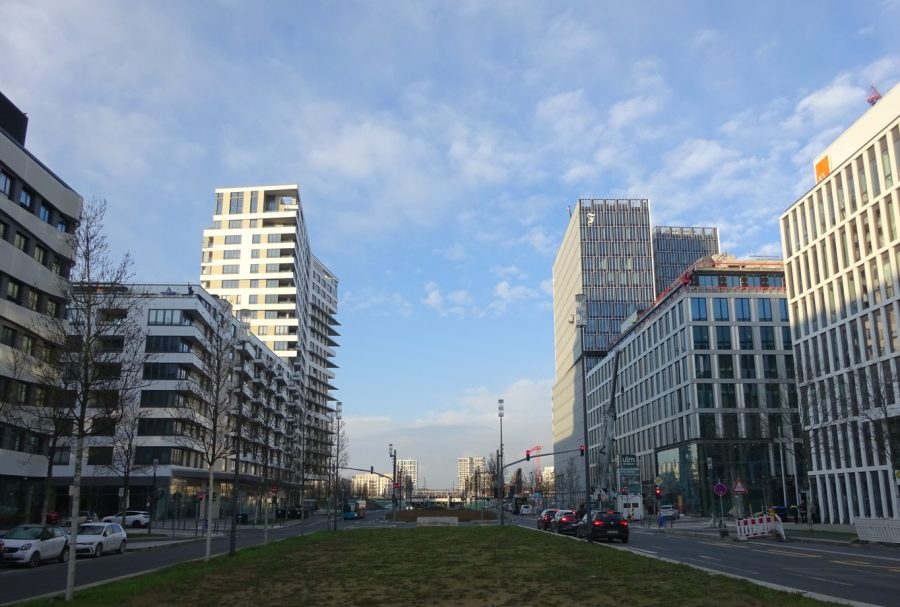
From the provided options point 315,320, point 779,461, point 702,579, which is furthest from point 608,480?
point 315,320

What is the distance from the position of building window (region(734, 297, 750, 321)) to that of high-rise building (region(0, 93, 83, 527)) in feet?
229

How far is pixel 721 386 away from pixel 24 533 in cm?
7315

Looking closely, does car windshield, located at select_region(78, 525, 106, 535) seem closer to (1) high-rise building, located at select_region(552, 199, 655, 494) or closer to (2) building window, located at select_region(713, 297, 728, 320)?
(2) building window, located at select_region(713, 297, 728, 320)

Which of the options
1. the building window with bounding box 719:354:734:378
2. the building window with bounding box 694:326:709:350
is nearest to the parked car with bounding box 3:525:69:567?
the building window with bounding box 694:326:709:350

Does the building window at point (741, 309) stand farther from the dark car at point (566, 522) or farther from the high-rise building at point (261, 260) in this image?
the high-rise building at point (261, 260)

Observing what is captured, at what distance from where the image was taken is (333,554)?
27016mm

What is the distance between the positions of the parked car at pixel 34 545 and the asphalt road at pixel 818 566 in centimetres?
2373

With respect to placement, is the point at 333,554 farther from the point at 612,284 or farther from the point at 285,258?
the point at 612,284

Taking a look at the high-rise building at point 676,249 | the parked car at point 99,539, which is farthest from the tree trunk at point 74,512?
the high-rise building at point 676,249

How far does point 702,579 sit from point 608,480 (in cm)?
6077

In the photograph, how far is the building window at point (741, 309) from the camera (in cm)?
8594

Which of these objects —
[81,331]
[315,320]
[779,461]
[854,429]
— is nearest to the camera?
[81,331]

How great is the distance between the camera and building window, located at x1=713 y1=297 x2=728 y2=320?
8544 cm

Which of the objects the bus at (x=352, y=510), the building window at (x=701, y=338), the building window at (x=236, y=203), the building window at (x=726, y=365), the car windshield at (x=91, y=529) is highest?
the building window at (x=236, y=203)
